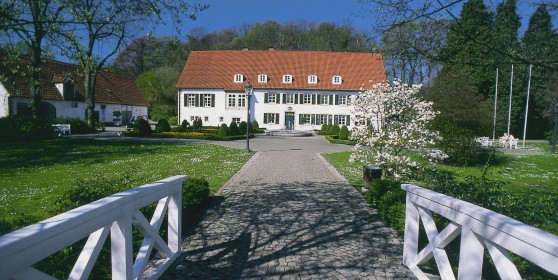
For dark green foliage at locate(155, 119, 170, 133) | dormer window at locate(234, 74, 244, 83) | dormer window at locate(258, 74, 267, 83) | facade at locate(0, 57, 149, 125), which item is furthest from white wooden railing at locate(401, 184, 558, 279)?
dormer window at locate(234, 74, 244, 83)

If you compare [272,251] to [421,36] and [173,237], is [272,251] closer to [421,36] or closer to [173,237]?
[173,237]

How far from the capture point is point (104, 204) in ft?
8.84

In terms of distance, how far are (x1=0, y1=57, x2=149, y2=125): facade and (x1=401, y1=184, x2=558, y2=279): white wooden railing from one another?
27.0 meters

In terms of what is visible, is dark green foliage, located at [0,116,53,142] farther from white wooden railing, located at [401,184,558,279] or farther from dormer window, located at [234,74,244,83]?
dormer window, located at [234,74,244,83]

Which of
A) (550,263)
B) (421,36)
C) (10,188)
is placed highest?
(421,36)

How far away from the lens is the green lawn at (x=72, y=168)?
841cm

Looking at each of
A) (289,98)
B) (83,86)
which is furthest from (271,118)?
(83,86)

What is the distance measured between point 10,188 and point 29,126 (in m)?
15.1

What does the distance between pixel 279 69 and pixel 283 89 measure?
3.19 metres

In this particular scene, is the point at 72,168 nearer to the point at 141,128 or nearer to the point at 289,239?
the point at 289,239

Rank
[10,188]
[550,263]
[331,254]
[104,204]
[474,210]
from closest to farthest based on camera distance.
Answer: [550,263]
[104,204]
[474,210]
[331,254]
[10,188]

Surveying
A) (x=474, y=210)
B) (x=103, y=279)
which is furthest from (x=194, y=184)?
(x=474, y=210)

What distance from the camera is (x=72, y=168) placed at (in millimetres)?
13188

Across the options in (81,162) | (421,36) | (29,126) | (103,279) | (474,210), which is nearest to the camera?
(474,210)
